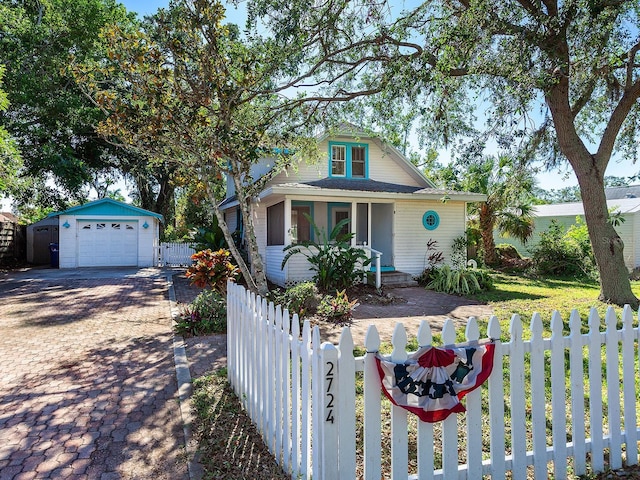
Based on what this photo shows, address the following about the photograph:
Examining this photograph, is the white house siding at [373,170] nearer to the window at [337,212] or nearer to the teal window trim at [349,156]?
the teal window trim at [349,156]

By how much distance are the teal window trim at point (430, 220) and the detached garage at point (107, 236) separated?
12973 mm

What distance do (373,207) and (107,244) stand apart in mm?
12780

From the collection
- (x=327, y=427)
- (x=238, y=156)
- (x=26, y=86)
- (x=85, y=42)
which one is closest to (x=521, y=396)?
(x=327, y=427)

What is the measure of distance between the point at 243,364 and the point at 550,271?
51.7 ft

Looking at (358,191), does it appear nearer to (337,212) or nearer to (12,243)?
(337,212)

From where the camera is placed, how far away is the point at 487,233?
18.2m

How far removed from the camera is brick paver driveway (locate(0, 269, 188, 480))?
3.18 metres

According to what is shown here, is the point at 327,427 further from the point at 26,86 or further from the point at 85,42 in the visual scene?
the point at 85,42

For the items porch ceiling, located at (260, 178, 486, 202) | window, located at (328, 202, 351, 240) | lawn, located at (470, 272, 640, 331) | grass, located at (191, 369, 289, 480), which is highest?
porch ceiling, located at (260, 178, 486, 202)

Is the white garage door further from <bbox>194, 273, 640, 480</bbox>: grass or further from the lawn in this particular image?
<bbox>194, 273, 640, 480</bbox>: grass

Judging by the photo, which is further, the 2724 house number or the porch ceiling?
the porch ceiling

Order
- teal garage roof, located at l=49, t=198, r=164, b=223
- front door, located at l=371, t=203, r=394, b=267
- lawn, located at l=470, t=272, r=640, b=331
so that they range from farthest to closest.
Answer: teal garage roof, located at l=49, t=198, r=164, b=223 → front door, located at l=371, t=203, r=394, b=267 → lawn, located at l=470, t=272, r=640, b=331

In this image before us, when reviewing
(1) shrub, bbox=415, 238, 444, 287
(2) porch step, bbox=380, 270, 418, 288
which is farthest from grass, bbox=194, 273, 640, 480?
(1) shrub, bbox=415, 238, 444, 287

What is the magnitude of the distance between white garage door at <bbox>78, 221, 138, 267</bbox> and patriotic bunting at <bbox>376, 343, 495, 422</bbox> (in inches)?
791
